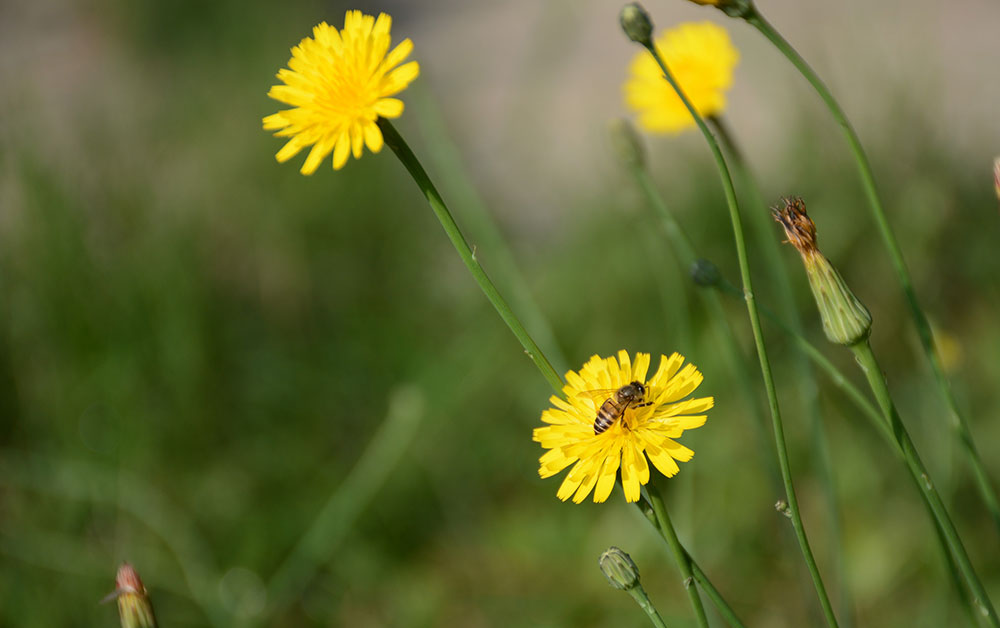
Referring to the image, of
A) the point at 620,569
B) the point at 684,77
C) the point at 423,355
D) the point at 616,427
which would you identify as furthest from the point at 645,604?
the point at 423,355

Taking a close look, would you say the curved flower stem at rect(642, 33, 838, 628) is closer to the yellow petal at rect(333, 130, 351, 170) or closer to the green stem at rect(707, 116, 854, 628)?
the yellow petal at rect(333, 130, 351, 170)

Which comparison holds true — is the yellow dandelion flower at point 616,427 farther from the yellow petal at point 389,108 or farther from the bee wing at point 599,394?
the yellow petal at point 389,108

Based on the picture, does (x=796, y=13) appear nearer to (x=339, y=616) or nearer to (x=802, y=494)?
(x=802, y=494)

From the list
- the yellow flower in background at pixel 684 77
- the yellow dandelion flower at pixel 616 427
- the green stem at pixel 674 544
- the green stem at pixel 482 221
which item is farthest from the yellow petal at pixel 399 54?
the green stem at pixel 482 221

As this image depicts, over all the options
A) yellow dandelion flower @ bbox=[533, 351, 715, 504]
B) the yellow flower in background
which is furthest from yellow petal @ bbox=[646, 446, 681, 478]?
the yellow flower in background

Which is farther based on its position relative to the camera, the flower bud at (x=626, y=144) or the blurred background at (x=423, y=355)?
the blurred background at (x=423, y=355)
